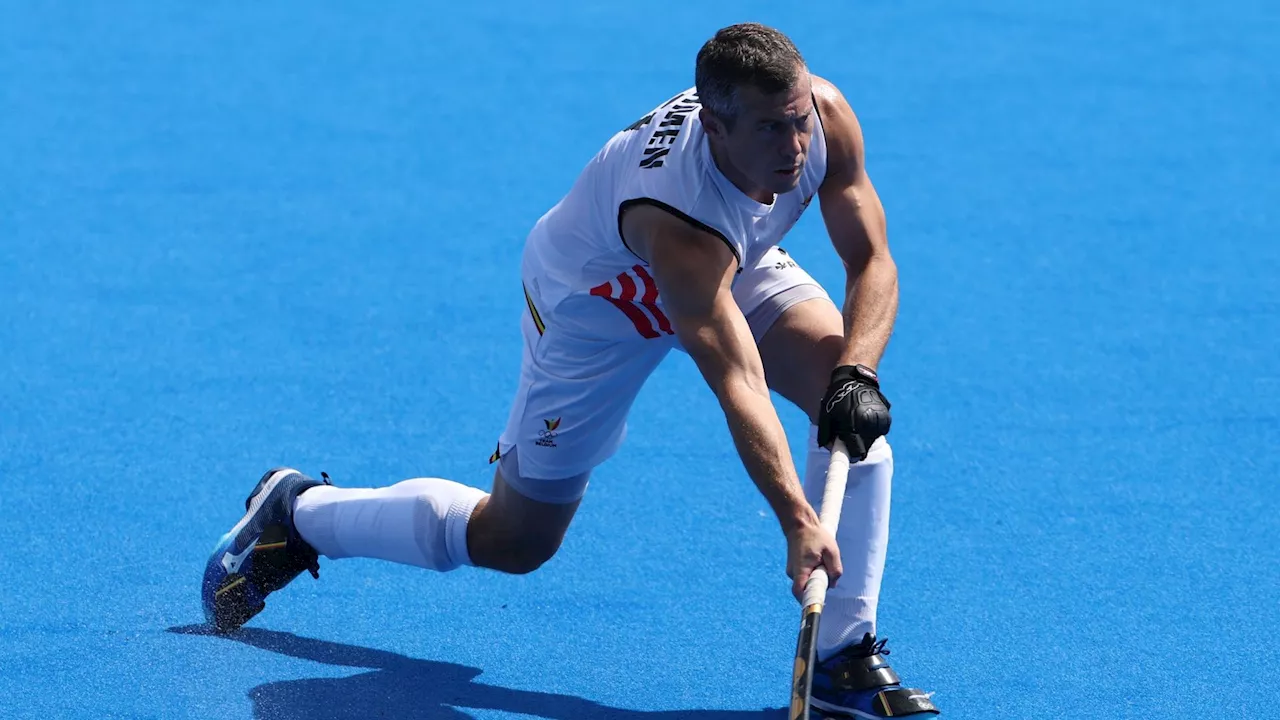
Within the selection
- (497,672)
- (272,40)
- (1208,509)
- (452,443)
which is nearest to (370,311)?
(452,443)

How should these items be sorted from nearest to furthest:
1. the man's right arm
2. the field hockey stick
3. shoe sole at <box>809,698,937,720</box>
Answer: the field hockey stick < the man's right arm < shoe sole at <box>809,698,937,720</box>

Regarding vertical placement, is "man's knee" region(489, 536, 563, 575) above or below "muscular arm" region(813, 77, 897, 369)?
below

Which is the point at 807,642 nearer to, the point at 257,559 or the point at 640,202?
the point at 640,202

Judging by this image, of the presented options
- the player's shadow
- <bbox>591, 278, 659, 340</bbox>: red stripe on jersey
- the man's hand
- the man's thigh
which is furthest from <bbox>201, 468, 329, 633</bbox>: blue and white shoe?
the man's hand

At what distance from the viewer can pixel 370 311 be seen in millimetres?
6230

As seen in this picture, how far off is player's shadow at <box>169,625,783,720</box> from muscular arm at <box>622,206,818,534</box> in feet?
2.73

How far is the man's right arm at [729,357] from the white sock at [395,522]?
99 centimetres

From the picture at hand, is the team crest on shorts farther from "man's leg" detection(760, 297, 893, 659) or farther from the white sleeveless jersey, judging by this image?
"man's leg" detection(760, 297, 893, 659)

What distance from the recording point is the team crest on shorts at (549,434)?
404cm

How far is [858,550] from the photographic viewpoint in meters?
3.81

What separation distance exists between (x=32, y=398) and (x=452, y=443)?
1.39m

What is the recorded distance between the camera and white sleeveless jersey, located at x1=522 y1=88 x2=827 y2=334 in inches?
139

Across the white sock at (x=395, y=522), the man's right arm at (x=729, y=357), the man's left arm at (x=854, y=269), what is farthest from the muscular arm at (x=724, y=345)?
the white sock at (x=395, y=522)

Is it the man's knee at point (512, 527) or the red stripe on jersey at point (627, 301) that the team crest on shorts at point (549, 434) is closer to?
the man's knee at point (512, 527)
